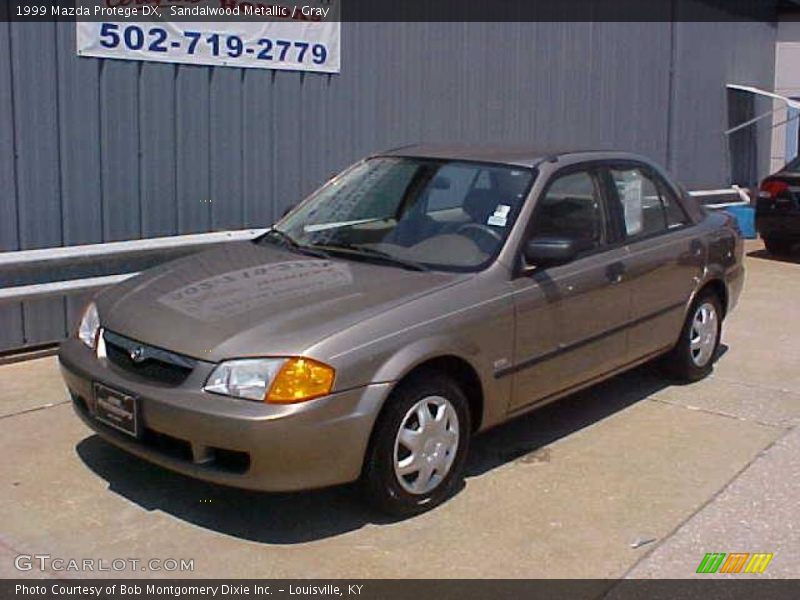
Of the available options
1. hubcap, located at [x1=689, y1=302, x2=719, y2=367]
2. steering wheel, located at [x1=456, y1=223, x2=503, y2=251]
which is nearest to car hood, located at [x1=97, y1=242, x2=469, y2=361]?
steering wheel, located at [x1=456, y1=223, x2=503, y2=251]

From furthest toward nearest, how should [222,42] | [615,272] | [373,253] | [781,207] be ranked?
1. [781,207]
2. [222,42]
3. [615,272]
4. [373,253]

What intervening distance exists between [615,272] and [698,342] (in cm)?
137

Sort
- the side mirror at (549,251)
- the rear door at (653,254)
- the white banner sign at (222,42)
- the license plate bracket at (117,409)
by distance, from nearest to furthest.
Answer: the license plate bracket at (117,409) → the side mirror at (549,251) → the rear door at (653,254) → the white banner sign at (222,42)

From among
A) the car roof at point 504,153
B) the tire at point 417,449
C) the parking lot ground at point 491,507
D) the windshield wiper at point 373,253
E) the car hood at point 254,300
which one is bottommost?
the parking lot ground at point 491,507

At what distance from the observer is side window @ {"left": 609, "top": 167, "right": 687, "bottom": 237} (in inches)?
222

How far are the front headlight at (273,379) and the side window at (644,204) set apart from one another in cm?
248

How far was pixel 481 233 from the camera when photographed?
481 cm

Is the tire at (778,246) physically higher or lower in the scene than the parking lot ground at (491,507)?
higher

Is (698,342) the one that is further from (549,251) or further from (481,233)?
(481,233)

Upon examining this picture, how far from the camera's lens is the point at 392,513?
418 cm

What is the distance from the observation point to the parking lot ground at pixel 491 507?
3.87 meters

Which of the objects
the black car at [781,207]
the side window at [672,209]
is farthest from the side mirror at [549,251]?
the black car at [781,207]

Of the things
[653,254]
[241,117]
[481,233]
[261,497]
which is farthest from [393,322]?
[241,117]

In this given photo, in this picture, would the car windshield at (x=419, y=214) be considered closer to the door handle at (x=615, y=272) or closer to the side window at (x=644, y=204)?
Answer: the door handle at (x=615, y=272)
